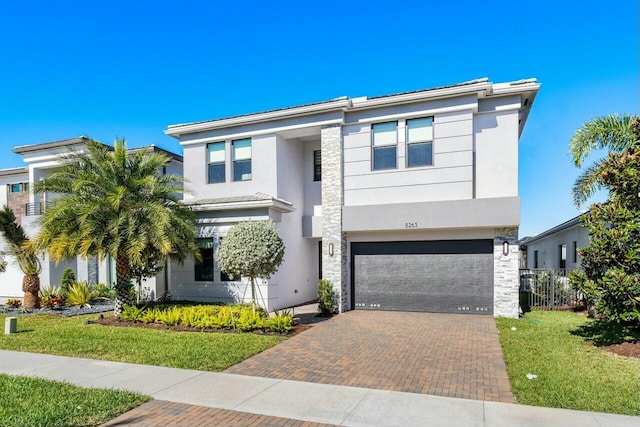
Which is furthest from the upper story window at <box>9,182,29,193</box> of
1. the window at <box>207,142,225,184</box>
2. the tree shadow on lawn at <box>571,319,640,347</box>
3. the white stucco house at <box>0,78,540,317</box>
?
the tree shadow on lawn at <box>571,319,640,347</box>

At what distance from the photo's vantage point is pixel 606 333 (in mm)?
10289

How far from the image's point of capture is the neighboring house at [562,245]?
58.0 ft

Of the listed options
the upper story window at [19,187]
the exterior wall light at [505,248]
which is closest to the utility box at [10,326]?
the exterior wall light at [505,248]

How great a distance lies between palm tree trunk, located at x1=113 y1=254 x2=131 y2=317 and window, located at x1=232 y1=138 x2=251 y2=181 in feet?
17.7

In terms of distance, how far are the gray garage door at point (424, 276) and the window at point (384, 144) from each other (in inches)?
119

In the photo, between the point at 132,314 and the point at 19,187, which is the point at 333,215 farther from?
the point at 19,187

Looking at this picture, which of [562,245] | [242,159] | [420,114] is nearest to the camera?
[420,114]

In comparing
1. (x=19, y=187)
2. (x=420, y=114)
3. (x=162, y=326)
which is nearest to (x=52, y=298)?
(x=162, y=326)

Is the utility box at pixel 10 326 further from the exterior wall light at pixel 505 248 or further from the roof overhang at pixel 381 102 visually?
the exterior wall light at pixel 505 248

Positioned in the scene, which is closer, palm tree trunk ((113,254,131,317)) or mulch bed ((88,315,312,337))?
mulch bed ((88,315,312,337))

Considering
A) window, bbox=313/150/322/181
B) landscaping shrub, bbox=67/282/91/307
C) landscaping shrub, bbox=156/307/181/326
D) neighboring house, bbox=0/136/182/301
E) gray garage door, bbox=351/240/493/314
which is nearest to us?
landscaping shrub, bbox=156/307/181/326

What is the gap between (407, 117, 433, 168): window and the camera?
14.0 metres

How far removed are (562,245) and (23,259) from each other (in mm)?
25560

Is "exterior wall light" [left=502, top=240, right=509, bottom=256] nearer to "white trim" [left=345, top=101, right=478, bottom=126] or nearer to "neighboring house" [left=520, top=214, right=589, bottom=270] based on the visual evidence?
"neighboring house" [left=520, top=214, right=589, bottom=270]
